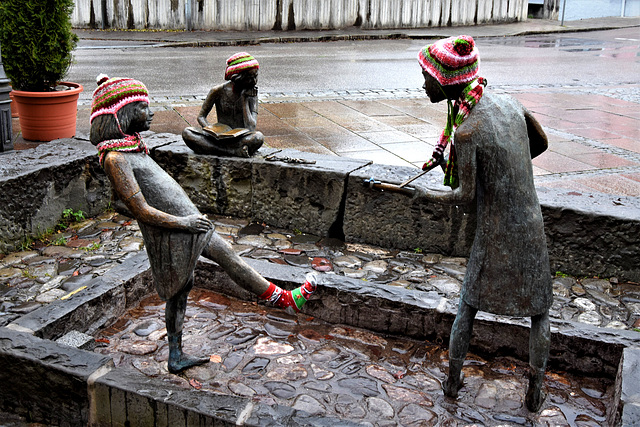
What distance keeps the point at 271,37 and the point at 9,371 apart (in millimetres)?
15505

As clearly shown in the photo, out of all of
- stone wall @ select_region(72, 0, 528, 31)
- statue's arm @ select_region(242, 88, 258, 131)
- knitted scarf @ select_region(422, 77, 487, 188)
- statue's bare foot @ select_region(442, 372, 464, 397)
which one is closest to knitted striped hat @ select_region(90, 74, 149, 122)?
knitted scarf @ select_region(422, 77, 487, 188)

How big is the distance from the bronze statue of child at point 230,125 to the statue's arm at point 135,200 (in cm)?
254

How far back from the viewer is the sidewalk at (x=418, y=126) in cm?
693

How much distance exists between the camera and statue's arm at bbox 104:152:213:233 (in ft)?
10.4

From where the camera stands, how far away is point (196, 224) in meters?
3.20

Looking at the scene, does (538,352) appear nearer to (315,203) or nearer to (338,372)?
(338,372)

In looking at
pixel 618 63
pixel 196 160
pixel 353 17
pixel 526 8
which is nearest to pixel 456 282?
pixel 196 160

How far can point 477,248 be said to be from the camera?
3186 millimetres

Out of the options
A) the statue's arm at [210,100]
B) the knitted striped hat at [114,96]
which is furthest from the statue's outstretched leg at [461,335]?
the statue's arm at [210,100]

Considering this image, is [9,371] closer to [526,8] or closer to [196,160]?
[196,160]

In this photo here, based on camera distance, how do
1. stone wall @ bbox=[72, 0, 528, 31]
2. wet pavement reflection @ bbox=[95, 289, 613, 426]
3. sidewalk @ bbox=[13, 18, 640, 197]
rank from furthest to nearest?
1. stone wall @ bbox=[72, 0, 528, 31]
2. sidewalk @ bbox=[13, 18, 640, 197]
3. wet pavement reflection @ bbox=[95, 289, 613, 426]

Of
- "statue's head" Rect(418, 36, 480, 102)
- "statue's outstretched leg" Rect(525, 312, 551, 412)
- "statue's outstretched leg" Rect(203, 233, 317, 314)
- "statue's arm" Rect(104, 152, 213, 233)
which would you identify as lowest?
"statue's outstretched leg" Rect(525, 312, 551, 412)

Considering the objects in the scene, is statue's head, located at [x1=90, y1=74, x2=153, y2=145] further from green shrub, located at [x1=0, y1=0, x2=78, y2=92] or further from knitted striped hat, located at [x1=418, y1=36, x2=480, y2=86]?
green shrub, located at [x1=0, y1=0, x2=78, y2=92]

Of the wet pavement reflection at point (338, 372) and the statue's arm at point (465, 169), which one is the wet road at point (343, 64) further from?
the statue's arm at point (465, 169)
